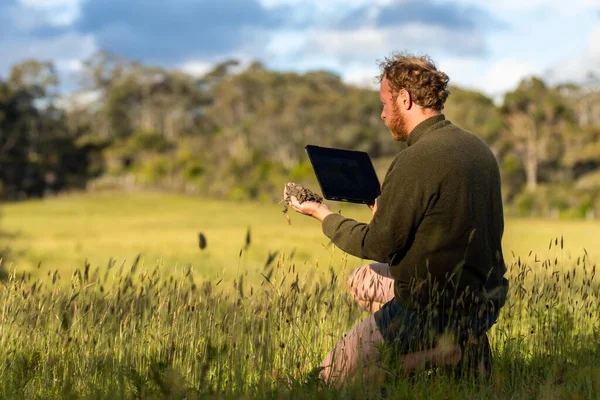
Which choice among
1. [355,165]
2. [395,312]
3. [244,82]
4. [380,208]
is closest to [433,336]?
[395,312]

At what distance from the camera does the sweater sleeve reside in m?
4.21

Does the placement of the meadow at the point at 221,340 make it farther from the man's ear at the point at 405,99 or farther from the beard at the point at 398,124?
the man's ear at the point at 405,99

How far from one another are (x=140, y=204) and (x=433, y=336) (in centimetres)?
6655

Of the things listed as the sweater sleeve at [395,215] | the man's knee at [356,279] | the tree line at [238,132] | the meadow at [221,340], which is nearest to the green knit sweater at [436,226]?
the sweater sleeve at [395,215]

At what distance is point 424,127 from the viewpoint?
449cm

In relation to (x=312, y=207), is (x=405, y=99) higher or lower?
higher

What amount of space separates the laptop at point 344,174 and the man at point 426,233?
0.14m

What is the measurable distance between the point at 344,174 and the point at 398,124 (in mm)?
383

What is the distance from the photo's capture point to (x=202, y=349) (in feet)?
14.6

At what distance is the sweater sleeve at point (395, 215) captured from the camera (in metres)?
4.21

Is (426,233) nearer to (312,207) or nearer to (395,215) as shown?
(395,215)

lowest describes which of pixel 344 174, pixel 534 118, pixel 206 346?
pixel 206 346

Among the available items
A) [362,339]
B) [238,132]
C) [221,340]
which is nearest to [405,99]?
[362,339]

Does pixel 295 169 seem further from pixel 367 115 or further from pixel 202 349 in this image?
pixel 202 349
